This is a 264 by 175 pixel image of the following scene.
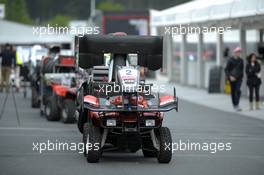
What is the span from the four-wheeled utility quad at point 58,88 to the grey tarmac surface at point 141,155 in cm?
31

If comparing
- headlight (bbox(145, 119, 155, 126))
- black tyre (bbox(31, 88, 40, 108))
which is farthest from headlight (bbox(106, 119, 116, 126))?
black tyre (bbox(31, 88, 40, 108))

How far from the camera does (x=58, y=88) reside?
A: 23125mm

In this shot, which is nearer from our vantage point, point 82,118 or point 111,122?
point 111,122

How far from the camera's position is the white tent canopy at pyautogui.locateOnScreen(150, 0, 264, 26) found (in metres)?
28.0

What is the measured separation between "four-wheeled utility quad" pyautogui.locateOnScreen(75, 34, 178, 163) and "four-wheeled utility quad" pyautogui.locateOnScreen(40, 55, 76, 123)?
6.35m

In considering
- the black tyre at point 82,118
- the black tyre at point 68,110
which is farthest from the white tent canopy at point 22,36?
the black tyre at point 82,118

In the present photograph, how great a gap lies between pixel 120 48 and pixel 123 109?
163 cm

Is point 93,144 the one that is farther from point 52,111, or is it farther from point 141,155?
point 52,111

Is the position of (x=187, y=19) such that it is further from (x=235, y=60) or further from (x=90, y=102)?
(x=90, y=102)

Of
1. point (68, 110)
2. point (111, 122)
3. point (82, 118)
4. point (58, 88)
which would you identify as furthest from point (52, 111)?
point (111, 122)

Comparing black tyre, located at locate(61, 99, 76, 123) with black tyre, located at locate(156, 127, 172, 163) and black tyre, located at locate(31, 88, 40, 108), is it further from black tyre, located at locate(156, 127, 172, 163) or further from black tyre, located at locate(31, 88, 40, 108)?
black tyre, located at locate(156, 127, 172, 163)

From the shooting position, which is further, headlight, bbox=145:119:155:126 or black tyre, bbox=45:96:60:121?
black tyre, bbox=45:96:60:121

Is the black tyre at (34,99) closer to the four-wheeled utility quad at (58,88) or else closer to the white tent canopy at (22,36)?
the four-wheeled utility quad at (58,88)

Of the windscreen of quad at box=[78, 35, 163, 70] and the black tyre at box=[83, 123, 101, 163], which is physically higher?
the windscreen of quad at box=[78, 35, 163, 70]
